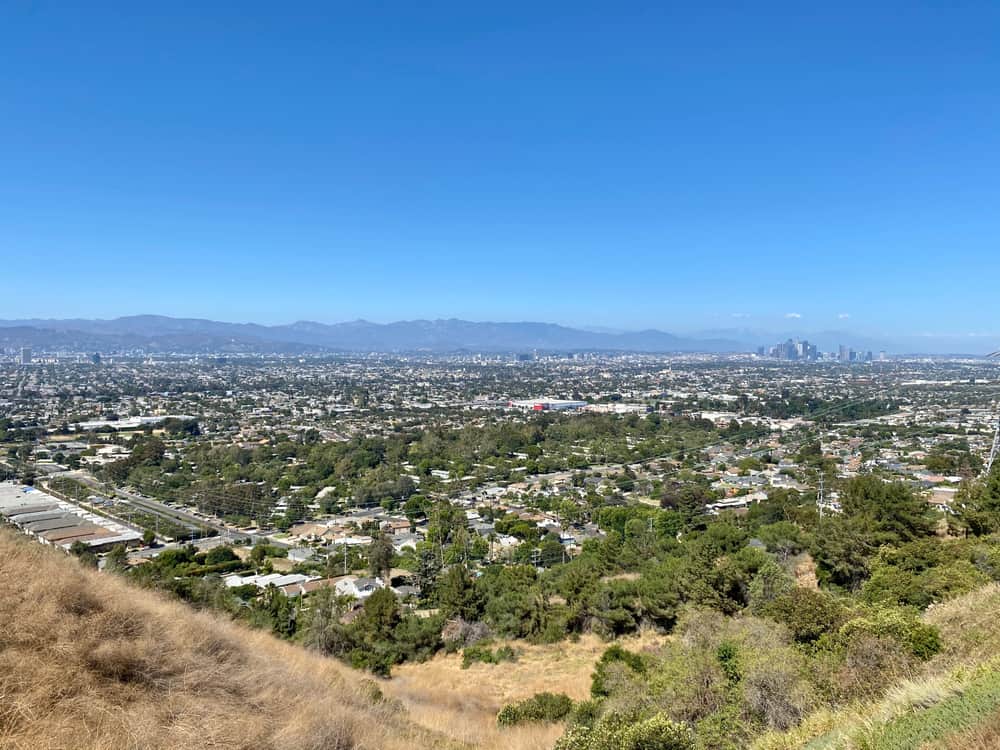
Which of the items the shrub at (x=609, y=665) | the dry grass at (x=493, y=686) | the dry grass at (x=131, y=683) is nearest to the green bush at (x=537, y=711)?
the dry grass at (x=493, y=686)

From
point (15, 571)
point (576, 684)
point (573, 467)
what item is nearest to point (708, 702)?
point (576, 684)

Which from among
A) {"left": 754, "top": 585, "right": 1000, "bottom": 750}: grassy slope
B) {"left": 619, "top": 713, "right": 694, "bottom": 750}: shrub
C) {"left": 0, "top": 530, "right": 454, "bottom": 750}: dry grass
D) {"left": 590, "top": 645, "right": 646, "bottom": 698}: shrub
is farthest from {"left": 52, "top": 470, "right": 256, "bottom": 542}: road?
{"left": 754, "top": 585, "right": 1000, "bottom": 750}: grassy slope

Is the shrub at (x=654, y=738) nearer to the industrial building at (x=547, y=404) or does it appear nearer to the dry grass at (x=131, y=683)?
the dry grass at (x=131, y=683)

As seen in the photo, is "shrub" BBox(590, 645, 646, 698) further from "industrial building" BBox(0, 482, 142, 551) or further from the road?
the road

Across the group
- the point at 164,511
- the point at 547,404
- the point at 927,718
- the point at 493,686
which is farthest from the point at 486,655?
the point at 547,404

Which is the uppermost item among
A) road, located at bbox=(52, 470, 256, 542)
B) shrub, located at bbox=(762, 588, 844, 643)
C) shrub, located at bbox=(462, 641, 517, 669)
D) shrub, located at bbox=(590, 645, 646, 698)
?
shrub, located at bbox=(762, 588, 844, 643)

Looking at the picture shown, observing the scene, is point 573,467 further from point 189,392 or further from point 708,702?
point 189,392

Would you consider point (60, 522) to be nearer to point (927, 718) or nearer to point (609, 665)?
point (609, 665)
